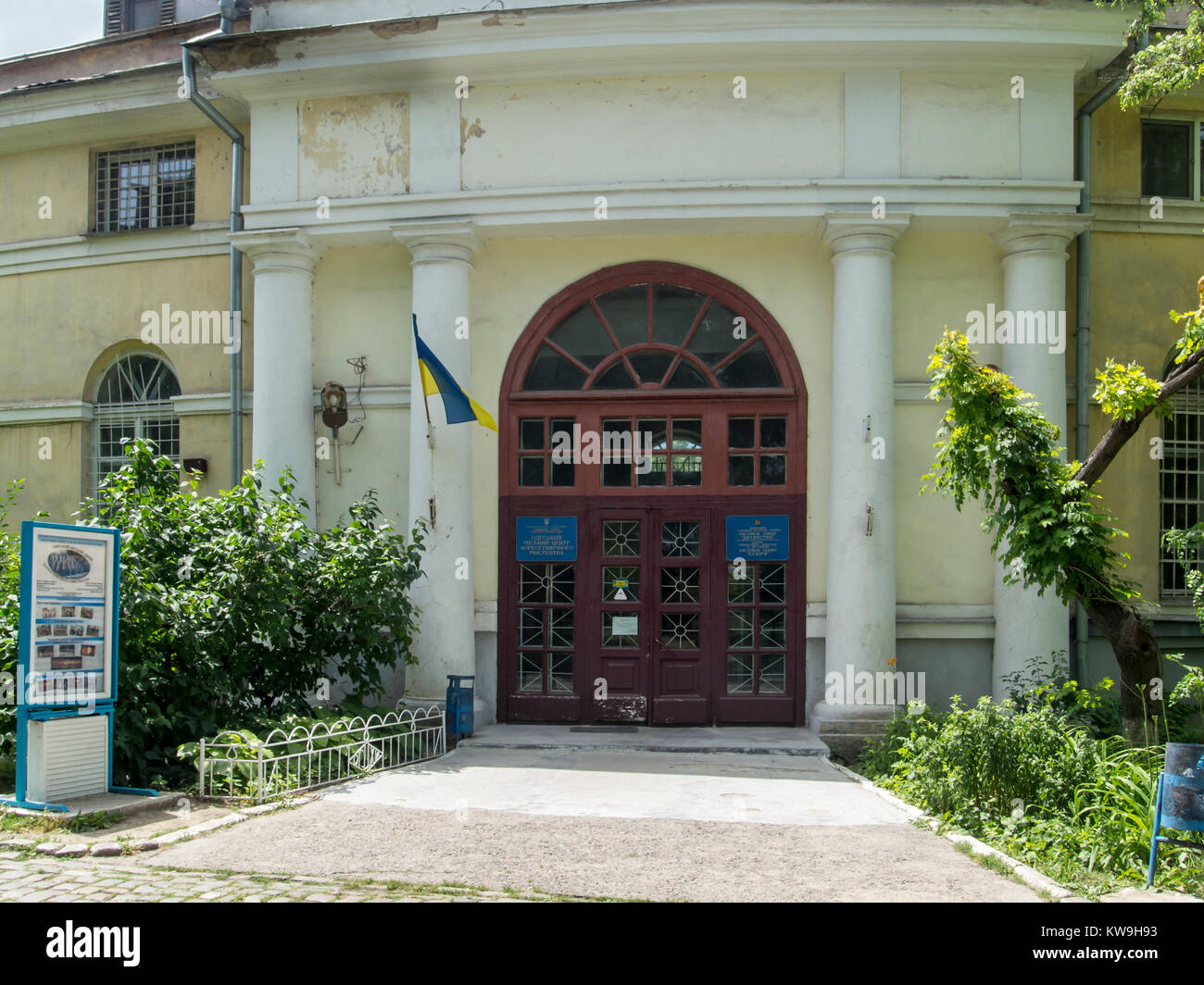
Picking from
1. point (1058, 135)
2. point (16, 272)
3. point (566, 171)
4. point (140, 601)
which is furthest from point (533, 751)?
point (16, 272)

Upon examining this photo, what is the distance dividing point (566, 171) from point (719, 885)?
811 centimetres

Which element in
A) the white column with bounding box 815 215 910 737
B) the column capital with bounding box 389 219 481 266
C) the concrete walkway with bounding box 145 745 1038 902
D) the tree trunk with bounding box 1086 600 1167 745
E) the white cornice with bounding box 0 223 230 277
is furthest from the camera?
the white cornice with bounding box 0 223 230 277

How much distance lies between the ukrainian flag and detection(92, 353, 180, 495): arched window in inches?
175

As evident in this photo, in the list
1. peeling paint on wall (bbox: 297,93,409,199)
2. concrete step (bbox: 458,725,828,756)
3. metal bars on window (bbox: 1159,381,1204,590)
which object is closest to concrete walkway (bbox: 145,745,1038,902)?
concrete step (bbox: 458,725,828,756)

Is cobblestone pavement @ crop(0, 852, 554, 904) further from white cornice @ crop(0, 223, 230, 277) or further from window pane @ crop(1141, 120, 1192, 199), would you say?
window pane @ crop(1141, 120, 1192, 199)

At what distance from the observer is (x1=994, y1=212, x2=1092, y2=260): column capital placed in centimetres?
1117

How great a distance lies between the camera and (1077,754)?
7.57m

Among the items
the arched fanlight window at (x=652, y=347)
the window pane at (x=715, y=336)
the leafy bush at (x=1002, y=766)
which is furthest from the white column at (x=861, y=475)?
the leafy bush at (x=1002, y=766)

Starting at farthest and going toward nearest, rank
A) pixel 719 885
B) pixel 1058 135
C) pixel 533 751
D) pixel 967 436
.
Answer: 1. pixel 1058 135
2. pixel 533 751
3. pixel 967 436
4. pixel 719 885

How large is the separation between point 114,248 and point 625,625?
8.39 meters

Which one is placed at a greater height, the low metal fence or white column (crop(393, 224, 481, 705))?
white column (crop(393, 224, 481, 705))

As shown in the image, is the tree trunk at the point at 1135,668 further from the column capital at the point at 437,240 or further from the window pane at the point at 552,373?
the column capital at the point at 437,240

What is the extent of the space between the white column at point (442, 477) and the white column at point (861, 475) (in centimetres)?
396
